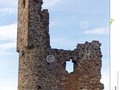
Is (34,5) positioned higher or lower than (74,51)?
higher

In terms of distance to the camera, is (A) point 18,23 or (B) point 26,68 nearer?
(B) point 26,68

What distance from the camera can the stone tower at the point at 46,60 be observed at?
2003 cm

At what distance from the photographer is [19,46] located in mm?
21031

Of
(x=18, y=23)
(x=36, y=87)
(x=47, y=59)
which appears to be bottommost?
(x=36, y=87)

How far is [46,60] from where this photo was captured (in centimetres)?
2020

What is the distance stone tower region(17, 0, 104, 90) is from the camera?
20.0m

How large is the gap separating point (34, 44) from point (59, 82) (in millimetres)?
2445

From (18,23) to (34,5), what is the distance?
1822 mm

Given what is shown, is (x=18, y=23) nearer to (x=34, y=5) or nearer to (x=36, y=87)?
(x=34, y=5)
